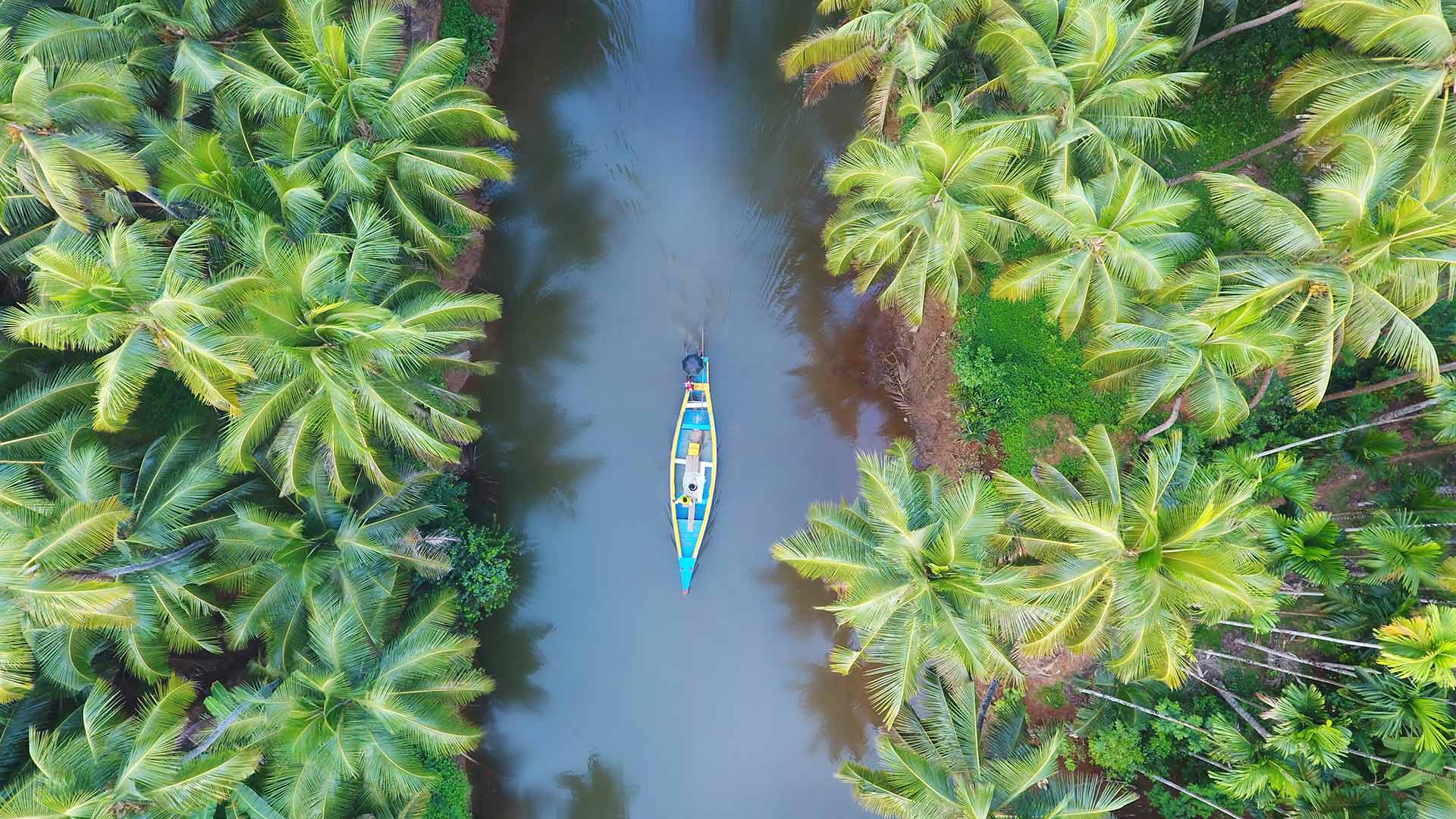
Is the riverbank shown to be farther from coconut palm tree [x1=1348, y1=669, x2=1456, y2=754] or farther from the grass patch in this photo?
coconut palm tree [x1=1348, y1=669, x2=1456, y2=754]

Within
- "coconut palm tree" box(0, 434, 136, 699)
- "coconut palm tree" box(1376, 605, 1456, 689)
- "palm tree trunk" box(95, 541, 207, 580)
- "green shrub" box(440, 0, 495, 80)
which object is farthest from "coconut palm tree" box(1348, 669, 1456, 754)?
"green shrub" box(440, 0, 495, 80)

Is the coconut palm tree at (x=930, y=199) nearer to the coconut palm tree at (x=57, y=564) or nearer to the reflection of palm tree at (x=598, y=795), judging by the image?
the coconut palm tree at (x=57, y=564)

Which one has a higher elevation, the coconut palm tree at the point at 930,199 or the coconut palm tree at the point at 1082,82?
the coconut palm tree at the point at 1082,82

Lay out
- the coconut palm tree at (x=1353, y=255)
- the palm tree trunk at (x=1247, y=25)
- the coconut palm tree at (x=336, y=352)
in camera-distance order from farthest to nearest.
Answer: the palm tree trunk at (x=1247, y=25) < the coconut palm tree at (x=336, y=352) < the coconut palm tree at (x=1353, y=255)

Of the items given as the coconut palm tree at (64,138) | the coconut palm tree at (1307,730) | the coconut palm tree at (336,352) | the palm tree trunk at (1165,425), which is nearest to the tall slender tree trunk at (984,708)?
the coconut palm tree at (1307,730)

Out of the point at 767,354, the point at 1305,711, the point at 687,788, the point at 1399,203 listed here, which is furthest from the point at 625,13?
the point at 1305,711

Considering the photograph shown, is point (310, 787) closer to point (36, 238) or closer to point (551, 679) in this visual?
point (551, 679)
